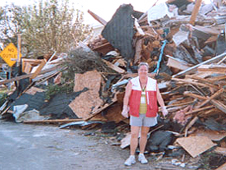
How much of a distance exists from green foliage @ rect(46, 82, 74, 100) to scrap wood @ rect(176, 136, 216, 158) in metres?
4.81

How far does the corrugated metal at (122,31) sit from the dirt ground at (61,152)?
3098 millimetres

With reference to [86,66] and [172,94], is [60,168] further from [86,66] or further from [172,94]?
[86,66]

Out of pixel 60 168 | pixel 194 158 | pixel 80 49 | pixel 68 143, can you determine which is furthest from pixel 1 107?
pixel 194 158

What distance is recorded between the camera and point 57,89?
29.4 ft

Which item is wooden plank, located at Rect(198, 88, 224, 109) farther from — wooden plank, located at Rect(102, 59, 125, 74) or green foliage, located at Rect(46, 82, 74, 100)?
green foliage, located at Rect(46, 82, 74, 100)

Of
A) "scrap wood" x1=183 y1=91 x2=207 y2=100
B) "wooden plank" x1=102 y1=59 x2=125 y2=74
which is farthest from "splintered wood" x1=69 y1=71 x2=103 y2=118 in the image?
"scrap wood" x1=183 y1=91 x2=207 y2=100

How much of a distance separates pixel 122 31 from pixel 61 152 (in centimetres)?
483

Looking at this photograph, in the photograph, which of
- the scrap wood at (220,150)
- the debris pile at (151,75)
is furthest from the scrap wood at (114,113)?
the scrap wood at (220,150)

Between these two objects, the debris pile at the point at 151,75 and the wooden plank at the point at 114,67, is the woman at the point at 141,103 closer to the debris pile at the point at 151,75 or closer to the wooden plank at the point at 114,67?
the debris pile at the point at 151,75

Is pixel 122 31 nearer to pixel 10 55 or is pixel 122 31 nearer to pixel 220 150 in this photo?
pixel 10 55

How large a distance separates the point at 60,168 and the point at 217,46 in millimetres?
5534

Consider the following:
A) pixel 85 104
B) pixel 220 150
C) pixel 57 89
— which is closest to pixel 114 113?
pixel 85 104

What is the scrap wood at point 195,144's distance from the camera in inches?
177

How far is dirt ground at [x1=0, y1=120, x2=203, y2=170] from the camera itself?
4.34m
